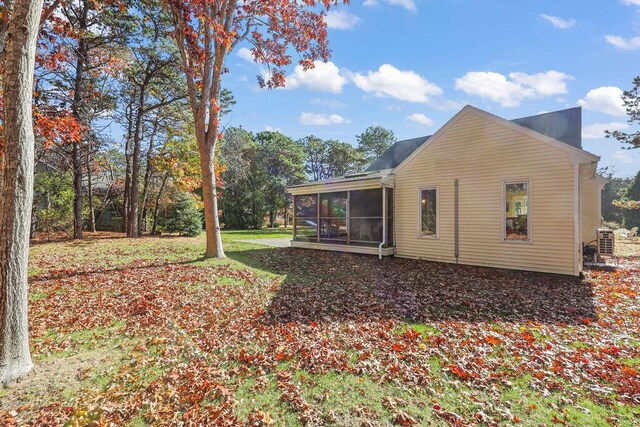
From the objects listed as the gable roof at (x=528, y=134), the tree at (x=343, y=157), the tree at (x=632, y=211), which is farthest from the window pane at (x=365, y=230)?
the tree at (x=632, y=211)

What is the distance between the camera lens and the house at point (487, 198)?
8.19 meters

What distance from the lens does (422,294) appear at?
6684 millimetres

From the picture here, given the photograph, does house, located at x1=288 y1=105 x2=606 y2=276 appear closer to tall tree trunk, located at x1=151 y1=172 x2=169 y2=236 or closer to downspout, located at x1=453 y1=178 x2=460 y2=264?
downspout, located at x1=453 y1=178 x2=460 y2=264

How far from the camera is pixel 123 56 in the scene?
1456cm

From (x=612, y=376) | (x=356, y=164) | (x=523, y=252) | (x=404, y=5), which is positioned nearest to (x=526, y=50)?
(x=404, y=5)

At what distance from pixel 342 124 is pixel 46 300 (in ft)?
122

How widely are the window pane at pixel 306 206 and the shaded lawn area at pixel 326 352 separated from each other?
6.96m

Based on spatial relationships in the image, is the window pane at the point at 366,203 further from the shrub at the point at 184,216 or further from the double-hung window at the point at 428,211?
the shrub at the point at 184,216

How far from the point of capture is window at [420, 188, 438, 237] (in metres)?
10.4

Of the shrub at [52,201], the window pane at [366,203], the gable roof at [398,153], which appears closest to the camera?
the window pane at [366,203]

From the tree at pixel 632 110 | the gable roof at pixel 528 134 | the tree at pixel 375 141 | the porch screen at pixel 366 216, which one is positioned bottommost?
the porch screen at pixel 366 216

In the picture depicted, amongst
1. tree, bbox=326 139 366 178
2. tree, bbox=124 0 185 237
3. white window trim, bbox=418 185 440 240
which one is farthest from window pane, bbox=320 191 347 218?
tree, bbox=326 139 366 178

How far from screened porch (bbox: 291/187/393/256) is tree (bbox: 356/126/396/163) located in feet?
96.7

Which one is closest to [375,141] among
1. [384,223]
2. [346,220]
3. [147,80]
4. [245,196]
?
[245,196]
